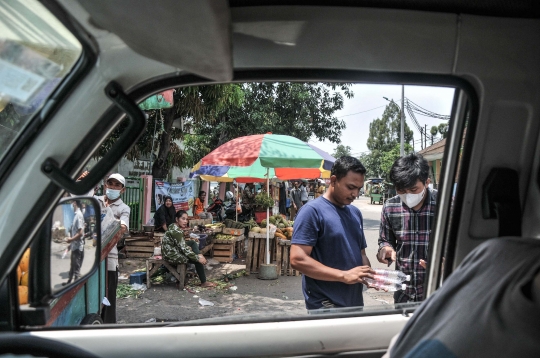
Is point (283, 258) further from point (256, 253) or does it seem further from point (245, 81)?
point (245, 81)

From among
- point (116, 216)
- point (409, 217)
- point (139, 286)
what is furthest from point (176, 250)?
point (409, 217)

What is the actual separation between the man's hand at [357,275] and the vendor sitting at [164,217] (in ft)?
23.1

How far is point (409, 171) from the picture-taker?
3225 millimetres

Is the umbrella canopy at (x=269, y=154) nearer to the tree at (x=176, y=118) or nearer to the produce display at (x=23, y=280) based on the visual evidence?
the tree at (x=176, y=118)

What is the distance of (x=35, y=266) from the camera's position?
1.18 metres

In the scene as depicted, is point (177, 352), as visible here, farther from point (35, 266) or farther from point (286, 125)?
point (286, 125)

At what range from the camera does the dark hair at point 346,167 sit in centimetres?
281

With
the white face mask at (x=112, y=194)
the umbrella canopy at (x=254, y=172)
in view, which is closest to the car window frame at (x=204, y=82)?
the white face mask at (x=112, y=194)

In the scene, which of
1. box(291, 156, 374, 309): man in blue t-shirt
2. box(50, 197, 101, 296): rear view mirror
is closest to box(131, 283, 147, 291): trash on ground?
box(291, 156, 374, 309): man in blue t-shirt

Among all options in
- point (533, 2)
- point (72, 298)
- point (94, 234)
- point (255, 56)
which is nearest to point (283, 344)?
point (94, 234)

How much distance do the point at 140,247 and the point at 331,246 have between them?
688 cm

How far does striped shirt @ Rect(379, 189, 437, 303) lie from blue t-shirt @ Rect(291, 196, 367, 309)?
45 cm

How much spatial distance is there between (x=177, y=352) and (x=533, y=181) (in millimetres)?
1404

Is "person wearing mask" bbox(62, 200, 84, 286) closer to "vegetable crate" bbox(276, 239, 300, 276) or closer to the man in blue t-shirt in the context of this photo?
the man in blue t-shirt
